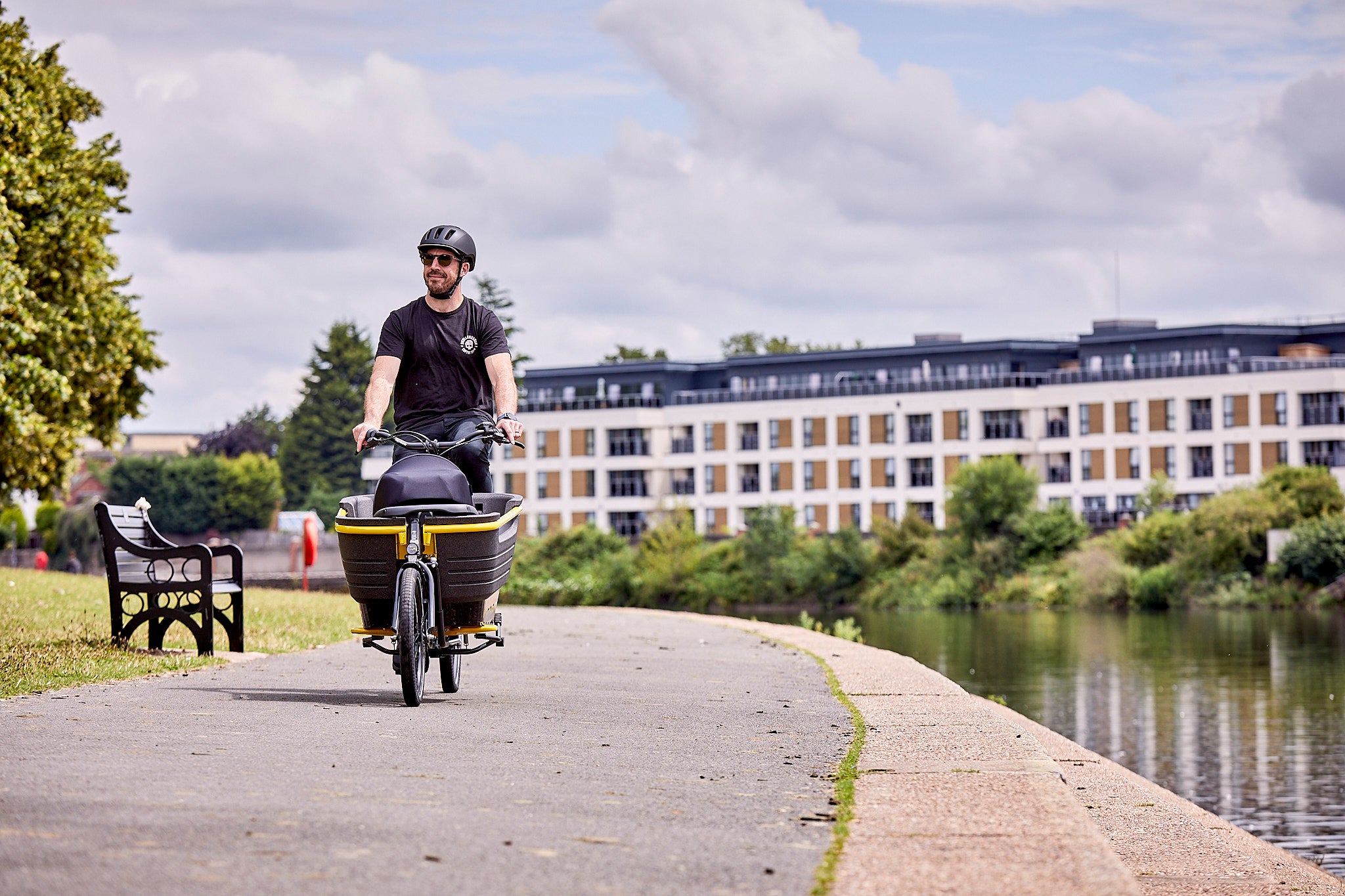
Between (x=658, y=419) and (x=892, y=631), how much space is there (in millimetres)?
61124

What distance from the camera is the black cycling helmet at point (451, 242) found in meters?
10.3

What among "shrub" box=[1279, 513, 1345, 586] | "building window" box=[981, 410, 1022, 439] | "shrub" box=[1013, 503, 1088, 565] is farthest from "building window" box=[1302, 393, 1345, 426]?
"shrub" box=[1279, 513, 1345, 586]

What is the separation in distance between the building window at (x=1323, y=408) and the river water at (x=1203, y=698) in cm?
4249

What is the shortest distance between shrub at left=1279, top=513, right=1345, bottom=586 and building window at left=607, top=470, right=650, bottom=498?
52.1 meters

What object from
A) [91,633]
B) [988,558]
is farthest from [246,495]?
[91,633]

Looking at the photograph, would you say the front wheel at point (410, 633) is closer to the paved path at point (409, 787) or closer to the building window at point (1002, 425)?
the paved path at point (409, 787)

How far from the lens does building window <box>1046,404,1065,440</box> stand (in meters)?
99.2

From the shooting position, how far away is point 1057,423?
9950 centimetres

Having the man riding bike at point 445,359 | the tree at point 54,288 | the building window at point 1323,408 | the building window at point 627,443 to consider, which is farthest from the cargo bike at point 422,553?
the building window at point 627,443

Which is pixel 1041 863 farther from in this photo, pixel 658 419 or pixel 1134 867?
pixel 658 419

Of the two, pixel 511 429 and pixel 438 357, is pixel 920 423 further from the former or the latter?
pixel 511 429

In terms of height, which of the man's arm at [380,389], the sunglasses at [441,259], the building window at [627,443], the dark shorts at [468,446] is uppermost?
the building window at [627,443]

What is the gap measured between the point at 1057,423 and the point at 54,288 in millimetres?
76913

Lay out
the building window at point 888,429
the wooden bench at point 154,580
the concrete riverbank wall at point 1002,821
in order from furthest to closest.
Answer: the building window at point 888,429 < the wooden bench at point 154,580 < the concrete riverbank wall at point 1002,821
